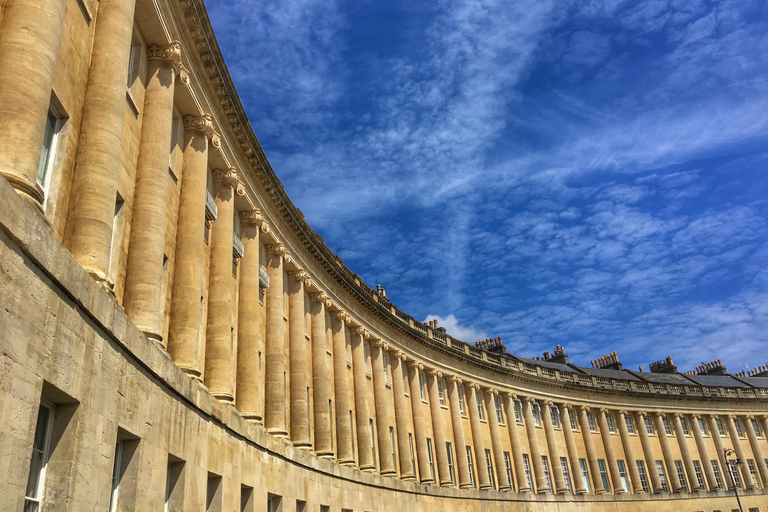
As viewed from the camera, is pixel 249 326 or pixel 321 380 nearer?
pixel 249 326

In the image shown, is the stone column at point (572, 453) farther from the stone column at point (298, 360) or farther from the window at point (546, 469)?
the stone column at point (298, 360)

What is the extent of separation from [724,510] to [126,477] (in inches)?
2609

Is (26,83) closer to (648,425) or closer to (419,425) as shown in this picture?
(419,425)

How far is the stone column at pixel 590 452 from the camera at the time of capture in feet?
179

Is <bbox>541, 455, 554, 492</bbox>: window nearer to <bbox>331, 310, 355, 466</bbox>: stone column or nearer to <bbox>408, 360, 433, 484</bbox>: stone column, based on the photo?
<bbox>408, 360, 433, 484</bbox>: stone column

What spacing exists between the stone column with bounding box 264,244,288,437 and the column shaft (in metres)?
3.00

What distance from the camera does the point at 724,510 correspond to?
60.3 metres

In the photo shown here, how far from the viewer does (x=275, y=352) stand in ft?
80.1

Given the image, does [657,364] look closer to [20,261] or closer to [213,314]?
[213,314]

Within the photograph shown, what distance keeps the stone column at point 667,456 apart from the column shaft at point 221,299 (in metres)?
52.9

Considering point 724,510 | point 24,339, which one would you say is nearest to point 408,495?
point 24,339

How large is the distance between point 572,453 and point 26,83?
5424 cm

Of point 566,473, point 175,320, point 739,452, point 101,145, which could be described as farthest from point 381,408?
point 739,452

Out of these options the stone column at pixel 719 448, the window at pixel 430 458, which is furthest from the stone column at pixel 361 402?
the stone column at pixel 719 448
